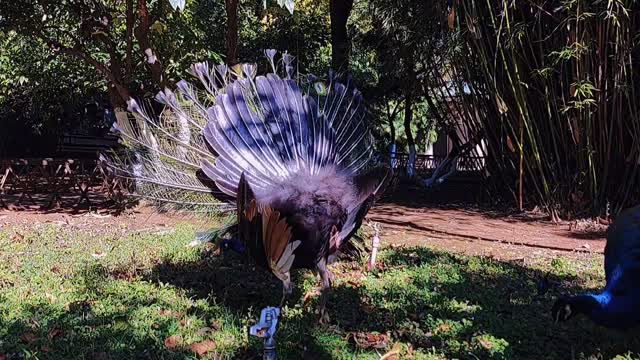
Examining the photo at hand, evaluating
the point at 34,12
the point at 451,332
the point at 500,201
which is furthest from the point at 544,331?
the point at 34,12

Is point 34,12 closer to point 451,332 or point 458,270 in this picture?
point 458,270

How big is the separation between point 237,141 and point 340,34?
8.11 meters

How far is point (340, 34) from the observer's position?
39.1 ft

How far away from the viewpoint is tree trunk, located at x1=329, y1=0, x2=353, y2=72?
11.6 m

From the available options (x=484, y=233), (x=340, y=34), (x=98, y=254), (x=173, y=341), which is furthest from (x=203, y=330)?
(x=340, y=34)

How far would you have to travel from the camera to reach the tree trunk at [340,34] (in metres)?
11.6

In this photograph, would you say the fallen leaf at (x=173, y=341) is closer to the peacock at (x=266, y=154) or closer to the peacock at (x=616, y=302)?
the peacock at (x=266, y=154)

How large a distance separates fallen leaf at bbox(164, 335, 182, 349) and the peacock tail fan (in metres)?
1.03

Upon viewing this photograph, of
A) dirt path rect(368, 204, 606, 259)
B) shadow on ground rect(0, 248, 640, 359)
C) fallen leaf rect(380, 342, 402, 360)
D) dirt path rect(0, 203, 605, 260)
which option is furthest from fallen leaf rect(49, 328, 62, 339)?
dirt path rect(368, 204, 606, 259)

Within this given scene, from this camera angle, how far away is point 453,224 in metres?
8.09

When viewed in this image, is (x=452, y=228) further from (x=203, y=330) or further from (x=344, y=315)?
(x=203, y=330)

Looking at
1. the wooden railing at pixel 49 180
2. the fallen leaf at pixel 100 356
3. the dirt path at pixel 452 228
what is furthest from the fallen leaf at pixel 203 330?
the wooden railing at pixel 49 180

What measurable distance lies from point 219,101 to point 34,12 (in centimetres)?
571

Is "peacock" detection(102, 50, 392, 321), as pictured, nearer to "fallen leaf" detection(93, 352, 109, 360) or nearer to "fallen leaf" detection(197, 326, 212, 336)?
"fallen leaf" detection(197, 326, 212, 336)
